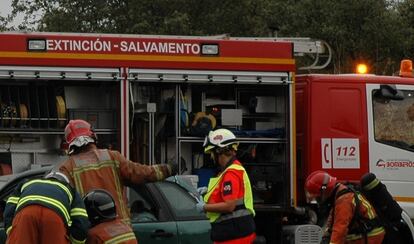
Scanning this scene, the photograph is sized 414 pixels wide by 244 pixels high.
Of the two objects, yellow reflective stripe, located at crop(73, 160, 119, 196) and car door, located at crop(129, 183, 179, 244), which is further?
car door, located at crop(129, 183, 179, 244)

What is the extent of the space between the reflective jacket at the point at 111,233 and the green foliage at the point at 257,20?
16.4 meters

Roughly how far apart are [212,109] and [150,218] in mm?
2588

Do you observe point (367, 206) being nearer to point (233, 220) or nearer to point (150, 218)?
point (233, 220)

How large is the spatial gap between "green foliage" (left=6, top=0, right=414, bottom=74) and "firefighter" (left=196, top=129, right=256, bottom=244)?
614 inches

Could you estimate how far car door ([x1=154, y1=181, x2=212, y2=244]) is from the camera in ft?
22.7

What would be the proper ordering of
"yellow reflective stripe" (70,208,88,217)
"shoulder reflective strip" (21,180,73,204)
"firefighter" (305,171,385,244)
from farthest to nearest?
1. "firefighter" (305,171,385,244)
2. "yellow reflective stripe" (70,208,88,217)
3. "shoulder reflective strip" (21,180,73,204)

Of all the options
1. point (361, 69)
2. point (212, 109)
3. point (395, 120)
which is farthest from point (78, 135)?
point (361, 69)

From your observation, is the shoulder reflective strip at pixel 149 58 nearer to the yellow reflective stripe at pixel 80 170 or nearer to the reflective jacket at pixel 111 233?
the yellow reflective stripe at pixel 80 170

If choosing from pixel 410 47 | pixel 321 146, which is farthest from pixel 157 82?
pixel 410 47

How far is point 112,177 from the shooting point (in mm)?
5824

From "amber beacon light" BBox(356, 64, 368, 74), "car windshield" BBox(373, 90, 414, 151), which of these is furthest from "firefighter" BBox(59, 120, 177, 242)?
"amber beacon light" BBox(356, 64, 368, 74)

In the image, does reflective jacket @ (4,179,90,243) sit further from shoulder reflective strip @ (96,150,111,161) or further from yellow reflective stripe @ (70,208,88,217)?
shoulder reflective strip @ (96,150,111,161)

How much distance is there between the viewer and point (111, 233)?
541 centimetres

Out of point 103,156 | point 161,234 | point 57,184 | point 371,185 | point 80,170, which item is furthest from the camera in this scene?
point 371,185
